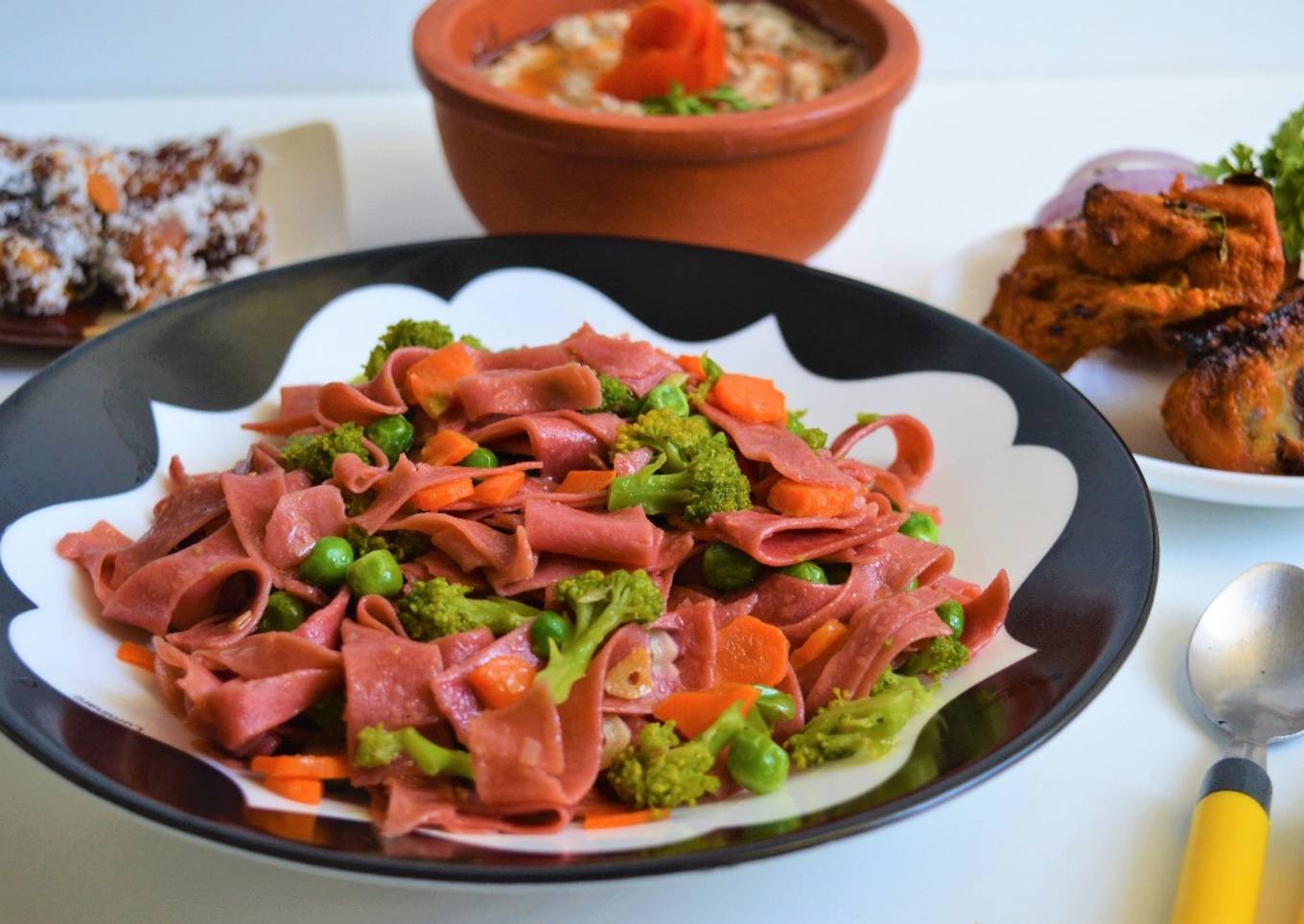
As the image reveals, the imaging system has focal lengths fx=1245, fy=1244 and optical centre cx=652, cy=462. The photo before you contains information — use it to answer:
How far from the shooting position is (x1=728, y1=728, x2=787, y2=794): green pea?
2.07 meters

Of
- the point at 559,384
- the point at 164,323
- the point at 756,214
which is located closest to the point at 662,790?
the point at 559,384

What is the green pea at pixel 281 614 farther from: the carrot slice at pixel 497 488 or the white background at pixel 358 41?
the white background at pixel 358 41

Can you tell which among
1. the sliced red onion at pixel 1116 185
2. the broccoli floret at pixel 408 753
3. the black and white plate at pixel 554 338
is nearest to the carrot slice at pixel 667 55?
the black and white plate at pixel 554 338

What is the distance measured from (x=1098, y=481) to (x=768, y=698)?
92cm

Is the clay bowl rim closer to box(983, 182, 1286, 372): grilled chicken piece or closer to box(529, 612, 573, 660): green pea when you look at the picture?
box(983, 182, 1286, 372): grilled chicken piece

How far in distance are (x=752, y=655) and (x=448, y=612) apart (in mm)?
588

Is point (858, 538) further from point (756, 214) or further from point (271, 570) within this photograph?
point (756, 214)

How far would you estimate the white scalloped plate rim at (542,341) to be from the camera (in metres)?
2.02

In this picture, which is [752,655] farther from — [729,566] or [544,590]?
[544,590]

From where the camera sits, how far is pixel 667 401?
2.85 meters

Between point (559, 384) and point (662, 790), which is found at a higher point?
point (559, 384)

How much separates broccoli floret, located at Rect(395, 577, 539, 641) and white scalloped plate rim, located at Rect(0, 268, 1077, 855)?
441mm

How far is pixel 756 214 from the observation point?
3803 millimetres

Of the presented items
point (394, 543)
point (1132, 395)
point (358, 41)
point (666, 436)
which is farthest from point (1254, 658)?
point (358, 41)
